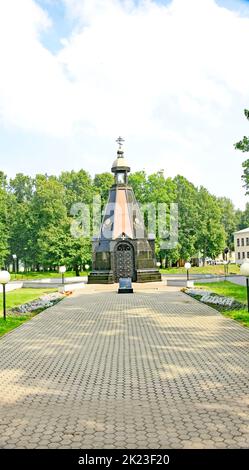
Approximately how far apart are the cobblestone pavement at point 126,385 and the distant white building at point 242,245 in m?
56.1

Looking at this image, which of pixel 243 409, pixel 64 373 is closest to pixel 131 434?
pixel 243 409

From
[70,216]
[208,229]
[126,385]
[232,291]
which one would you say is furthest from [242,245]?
[126,385]

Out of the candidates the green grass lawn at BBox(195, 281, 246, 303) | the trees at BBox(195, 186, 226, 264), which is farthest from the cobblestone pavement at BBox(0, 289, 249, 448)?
the trees at BBox(195, 186, 226, 264)

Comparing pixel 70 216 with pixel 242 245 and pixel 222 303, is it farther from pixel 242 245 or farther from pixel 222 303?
pixel 222 303

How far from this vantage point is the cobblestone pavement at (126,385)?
4.75m

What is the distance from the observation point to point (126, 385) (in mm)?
6777

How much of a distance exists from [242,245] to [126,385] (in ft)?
210

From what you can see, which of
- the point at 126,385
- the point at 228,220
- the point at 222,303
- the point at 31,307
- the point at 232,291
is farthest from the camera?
the point at 228,220
